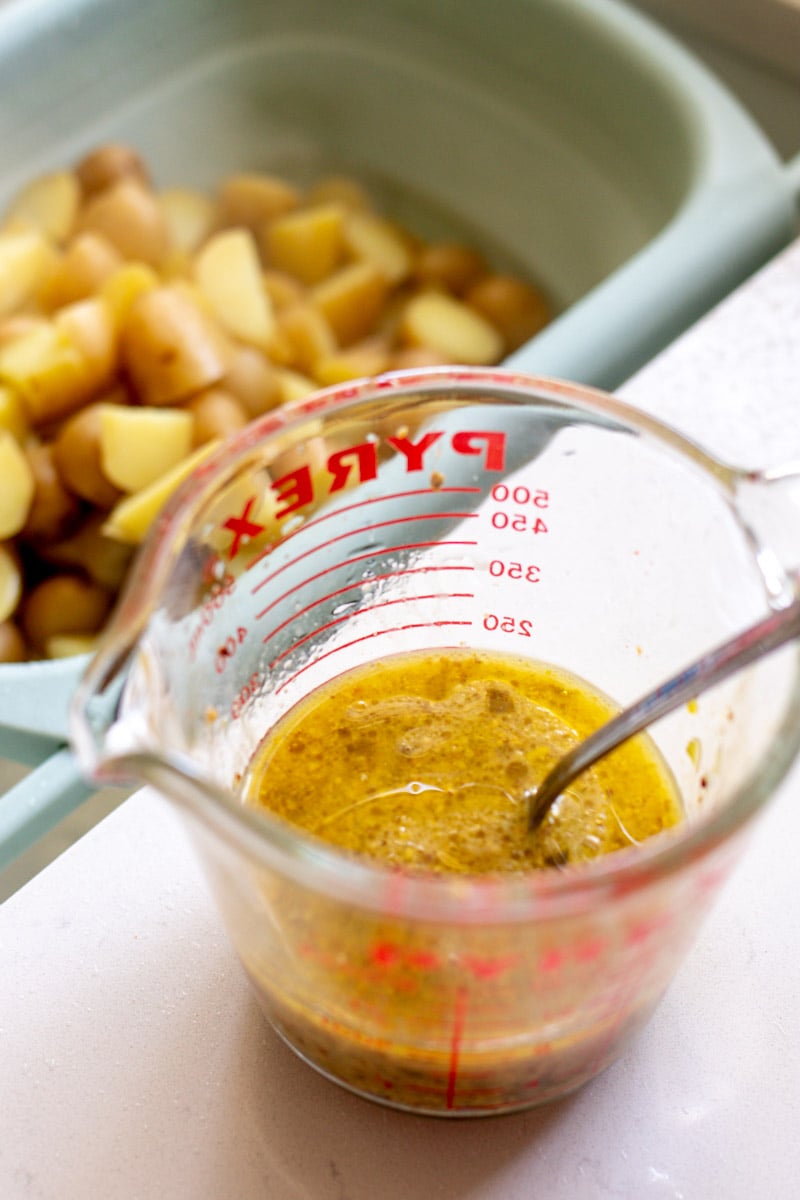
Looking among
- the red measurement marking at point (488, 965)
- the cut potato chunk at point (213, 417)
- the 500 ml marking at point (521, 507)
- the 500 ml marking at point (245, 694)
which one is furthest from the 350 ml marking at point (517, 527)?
the cut potato chunk at point (213, 417)

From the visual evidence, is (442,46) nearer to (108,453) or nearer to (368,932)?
(108,453)

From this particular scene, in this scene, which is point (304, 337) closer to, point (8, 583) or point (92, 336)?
point (92, 336)

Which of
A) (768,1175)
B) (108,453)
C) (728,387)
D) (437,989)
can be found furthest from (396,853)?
(108,453)

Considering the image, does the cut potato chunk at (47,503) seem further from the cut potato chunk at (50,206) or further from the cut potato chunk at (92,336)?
the cut potato chunk at (50,206)

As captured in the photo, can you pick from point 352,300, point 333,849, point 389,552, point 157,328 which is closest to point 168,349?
point 157,328

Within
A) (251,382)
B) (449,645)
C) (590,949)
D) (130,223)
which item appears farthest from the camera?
(130,223)
